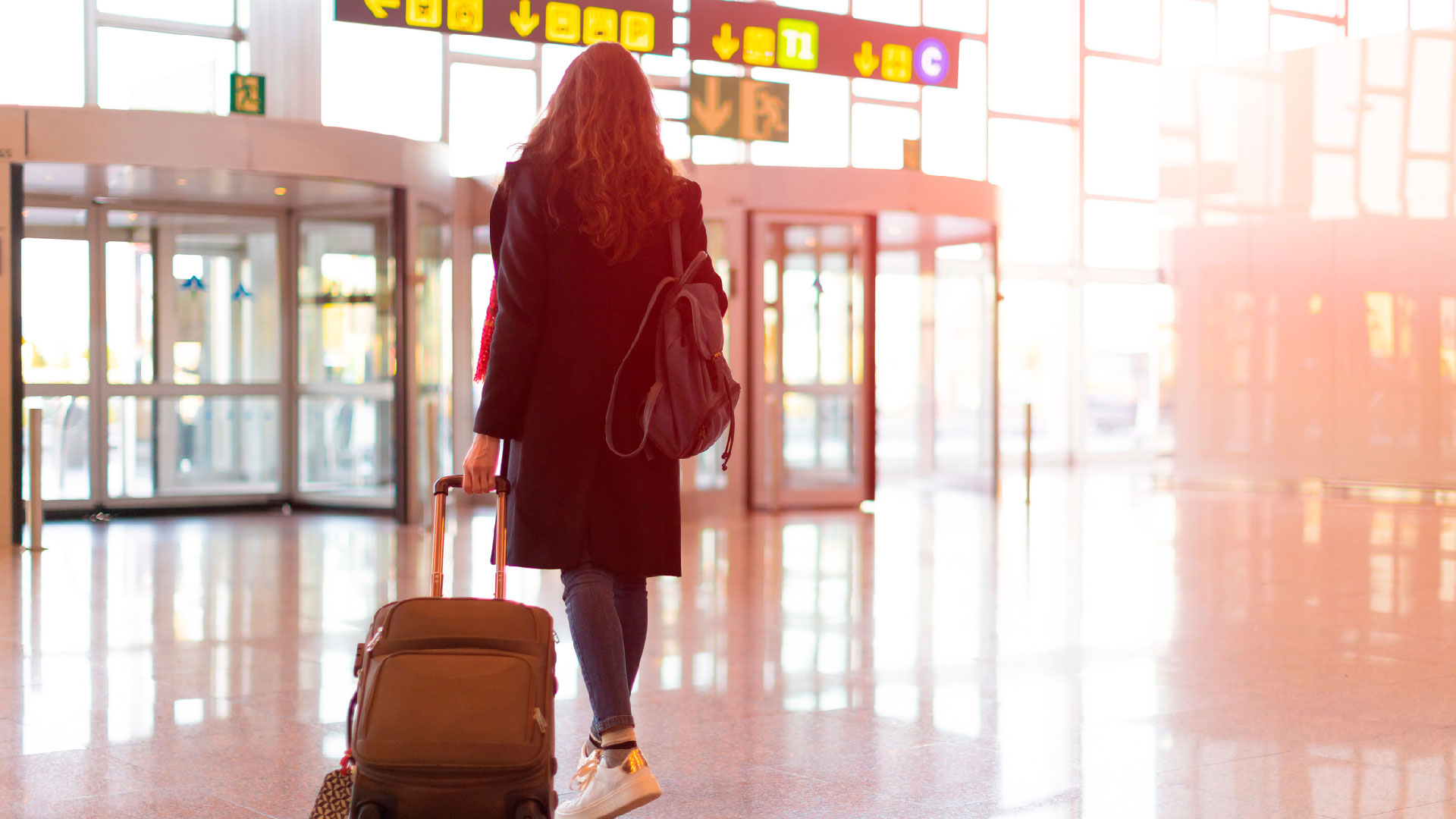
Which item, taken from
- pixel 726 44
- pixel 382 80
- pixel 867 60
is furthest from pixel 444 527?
pixel 382 80

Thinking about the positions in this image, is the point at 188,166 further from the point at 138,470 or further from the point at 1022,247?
the point at 1022,247

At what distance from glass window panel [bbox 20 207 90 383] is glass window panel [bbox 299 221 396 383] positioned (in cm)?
178

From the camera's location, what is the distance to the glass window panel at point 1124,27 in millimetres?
20938

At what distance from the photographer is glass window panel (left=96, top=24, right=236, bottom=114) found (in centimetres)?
1353

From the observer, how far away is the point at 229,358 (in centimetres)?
1271

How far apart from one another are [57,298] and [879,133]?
1007 centimetres

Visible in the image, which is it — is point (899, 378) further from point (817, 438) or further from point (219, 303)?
point (219, 303)

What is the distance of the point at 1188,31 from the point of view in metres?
21.7

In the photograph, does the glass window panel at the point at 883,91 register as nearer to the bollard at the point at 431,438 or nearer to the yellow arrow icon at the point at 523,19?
the bollard at the point at 431,438

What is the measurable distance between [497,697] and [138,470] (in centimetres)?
1063

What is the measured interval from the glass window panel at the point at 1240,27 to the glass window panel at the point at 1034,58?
2.67 metres

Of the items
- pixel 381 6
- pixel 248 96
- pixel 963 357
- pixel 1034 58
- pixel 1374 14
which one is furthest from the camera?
pixel 1374 14

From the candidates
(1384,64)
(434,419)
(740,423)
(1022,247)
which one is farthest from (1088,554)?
(1022,247)

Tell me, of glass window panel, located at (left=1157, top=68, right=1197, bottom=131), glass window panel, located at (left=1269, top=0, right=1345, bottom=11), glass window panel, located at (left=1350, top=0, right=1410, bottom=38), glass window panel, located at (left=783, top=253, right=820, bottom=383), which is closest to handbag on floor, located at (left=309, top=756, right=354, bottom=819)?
glass window panel, located at (left=783, top=253, right=820, bottom=383)
